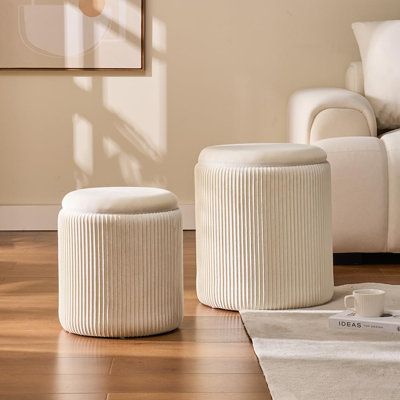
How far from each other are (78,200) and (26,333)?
0.39 metres

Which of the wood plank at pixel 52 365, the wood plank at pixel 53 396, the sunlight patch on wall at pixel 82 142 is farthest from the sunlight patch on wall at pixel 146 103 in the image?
the wood plank at pixel 53 396

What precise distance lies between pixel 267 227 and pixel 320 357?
564 millimetres

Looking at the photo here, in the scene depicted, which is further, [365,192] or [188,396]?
[365,192]

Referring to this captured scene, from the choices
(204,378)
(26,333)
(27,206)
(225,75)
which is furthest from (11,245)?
(204,378)

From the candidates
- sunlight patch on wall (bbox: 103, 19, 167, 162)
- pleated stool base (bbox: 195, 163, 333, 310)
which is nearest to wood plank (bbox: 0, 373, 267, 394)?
pleated stool base (bbox: 195, 163, 333, 310)

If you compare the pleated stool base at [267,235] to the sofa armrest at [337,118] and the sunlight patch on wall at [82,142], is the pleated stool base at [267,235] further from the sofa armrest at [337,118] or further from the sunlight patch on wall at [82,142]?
the sunlight patch on wall at [82,142]

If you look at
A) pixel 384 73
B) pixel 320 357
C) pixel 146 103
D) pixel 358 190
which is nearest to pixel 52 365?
pixel 320 357

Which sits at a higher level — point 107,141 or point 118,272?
point 107,141

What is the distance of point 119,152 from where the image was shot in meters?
4.66

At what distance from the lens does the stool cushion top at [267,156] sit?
2.86 metres

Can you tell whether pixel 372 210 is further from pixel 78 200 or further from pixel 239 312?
pixel 78 200

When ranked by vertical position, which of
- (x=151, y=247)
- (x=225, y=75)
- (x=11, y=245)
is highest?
(x=225, y=75)

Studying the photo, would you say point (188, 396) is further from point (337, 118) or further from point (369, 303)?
point (337, 118)

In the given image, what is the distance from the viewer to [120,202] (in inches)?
103
